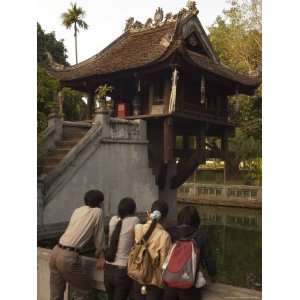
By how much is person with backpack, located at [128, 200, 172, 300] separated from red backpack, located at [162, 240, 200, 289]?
14 centimetres

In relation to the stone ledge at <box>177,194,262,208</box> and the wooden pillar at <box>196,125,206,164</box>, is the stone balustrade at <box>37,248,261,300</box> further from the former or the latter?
the wooden pillar at <box>196,125,206,164</box>

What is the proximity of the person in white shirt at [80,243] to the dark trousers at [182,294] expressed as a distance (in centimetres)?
76

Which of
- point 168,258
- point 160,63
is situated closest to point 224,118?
point 160,63

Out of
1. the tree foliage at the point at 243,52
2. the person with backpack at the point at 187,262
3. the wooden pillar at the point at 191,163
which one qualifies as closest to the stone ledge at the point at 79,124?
the wooden pillar at the point at 191,163

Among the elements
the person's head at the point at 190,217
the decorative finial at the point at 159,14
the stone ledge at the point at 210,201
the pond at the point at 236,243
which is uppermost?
the decorative finial at the point at 159,14

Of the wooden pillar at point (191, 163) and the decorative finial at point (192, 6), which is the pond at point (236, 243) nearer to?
the wooden pillar at point (191, 163)

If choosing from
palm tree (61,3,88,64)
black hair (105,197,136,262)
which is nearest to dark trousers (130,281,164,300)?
black hair (105,197,136,262)

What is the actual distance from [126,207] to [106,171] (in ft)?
12.7

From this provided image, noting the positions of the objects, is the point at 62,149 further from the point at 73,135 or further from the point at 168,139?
the point at 168,139

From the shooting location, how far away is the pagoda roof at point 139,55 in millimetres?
6711

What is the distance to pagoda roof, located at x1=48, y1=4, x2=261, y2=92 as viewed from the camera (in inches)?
264
